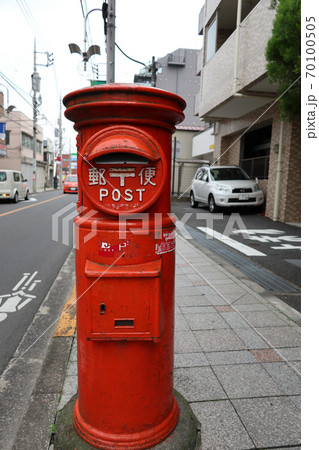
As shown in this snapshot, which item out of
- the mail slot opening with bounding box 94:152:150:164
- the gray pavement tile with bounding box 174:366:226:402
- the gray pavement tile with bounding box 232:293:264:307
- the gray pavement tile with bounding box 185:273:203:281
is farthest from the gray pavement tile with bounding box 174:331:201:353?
the mail slot opening with bounding box 94:152:150:164

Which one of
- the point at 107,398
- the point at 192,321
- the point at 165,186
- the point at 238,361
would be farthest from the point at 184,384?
the point at 165,186

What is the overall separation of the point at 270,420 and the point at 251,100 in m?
11.2

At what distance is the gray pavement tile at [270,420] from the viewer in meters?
1.94

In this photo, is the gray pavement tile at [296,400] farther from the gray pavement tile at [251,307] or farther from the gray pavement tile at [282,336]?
the gray pavement tile at [251,307]

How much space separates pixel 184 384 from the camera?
243 centimetres

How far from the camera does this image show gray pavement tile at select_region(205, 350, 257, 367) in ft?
8.91

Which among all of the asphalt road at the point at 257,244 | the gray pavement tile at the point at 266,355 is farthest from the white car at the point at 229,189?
the gray pavement tile at the point at 266,355

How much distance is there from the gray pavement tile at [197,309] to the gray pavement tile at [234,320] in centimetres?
15

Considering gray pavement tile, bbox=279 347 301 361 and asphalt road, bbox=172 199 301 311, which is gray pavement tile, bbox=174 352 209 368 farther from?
asphalt road, bbox=172 199 301 311

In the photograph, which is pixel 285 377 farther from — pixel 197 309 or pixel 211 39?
pixel 211 39

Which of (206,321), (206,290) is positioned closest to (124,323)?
(206,321)

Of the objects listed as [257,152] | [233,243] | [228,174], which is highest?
[257,152]

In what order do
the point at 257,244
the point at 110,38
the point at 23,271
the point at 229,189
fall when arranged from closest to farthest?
1. the point at 23,271
2. the point at 257,244
3. the point at 110,38
4. the point at 229,189

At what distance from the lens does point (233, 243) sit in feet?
25.4
